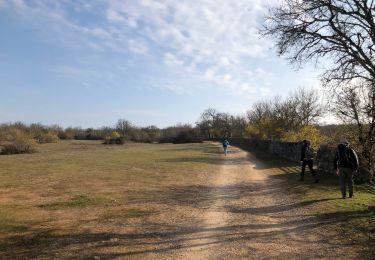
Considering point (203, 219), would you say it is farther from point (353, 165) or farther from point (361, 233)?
point (353, 165)

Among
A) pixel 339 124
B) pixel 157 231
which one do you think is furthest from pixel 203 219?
pixel 339 124

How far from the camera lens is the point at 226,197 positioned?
1614cm

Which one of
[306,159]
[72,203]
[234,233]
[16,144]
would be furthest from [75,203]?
[16,144]

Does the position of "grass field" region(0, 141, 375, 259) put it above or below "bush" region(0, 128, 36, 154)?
below

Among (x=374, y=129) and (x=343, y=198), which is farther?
(x=374, y=129)

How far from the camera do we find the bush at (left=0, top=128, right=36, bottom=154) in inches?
2180

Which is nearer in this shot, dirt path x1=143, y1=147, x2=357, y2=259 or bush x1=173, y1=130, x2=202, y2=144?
dirt path x1=143, y1=147, x2=357, y2=259

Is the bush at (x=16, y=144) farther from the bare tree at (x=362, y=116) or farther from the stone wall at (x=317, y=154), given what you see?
the bare tree at (x=362, y=116)

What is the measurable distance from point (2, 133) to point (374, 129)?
49.0 meters

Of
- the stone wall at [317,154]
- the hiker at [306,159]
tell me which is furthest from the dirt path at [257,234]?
the stone wall at [317,154]

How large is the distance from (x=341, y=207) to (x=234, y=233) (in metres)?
4.83

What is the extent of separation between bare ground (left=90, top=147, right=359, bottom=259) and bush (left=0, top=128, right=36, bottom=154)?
44137 mm

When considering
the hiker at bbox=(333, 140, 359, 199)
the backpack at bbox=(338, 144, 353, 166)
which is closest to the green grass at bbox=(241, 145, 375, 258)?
the hiker at bbox=(333, 140, 359, 199)

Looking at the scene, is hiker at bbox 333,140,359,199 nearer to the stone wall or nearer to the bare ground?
the bare ground
